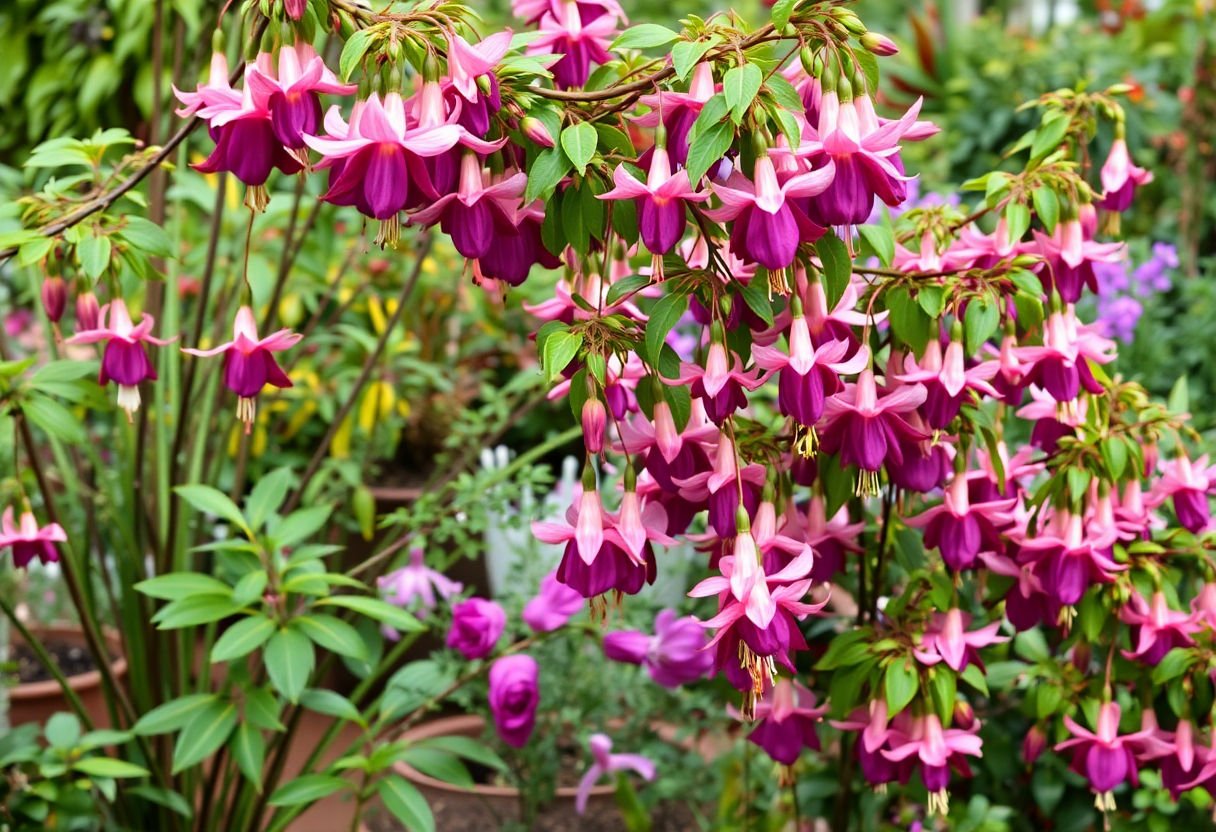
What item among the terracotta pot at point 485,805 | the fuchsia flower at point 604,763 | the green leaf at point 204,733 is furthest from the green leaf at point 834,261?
the terracotta pot at point 485,805

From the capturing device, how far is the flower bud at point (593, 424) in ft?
2.97

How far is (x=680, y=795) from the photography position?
183 cm

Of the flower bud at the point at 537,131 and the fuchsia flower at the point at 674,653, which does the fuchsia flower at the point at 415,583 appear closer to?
the fuchsia flower at the point at 674,653

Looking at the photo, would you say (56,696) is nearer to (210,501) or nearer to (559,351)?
(210,501)

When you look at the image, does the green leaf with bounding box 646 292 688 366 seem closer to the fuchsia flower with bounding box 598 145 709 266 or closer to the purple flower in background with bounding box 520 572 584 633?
the fuchsia flower with bounding box 598 145 709 266

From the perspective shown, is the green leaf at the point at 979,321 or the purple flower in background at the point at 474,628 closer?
the green leaf at the point at 979,321

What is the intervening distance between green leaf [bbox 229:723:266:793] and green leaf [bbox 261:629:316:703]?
90mm

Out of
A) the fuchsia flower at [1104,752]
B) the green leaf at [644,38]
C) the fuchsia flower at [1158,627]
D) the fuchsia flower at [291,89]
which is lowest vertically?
the fuchsia flower at [1104,752]

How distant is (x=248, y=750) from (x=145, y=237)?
52cm

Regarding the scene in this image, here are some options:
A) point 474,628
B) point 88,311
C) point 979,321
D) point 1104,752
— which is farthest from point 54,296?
point 1104,752

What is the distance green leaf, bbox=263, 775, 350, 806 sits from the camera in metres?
1.38

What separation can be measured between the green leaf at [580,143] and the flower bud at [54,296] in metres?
0.56

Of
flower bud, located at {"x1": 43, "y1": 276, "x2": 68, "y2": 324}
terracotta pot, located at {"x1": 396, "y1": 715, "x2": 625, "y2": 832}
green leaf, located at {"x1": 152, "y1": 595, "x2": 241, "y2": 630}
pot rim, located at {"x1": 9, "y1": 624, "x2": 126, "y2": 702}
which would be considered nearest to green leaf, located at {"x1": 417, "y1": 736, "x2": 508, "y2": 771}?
green leaf, located at {"x1": 152, "y1": 595, "x2": 241, "y2": 630}

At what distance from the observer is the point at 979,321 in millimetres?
1026
